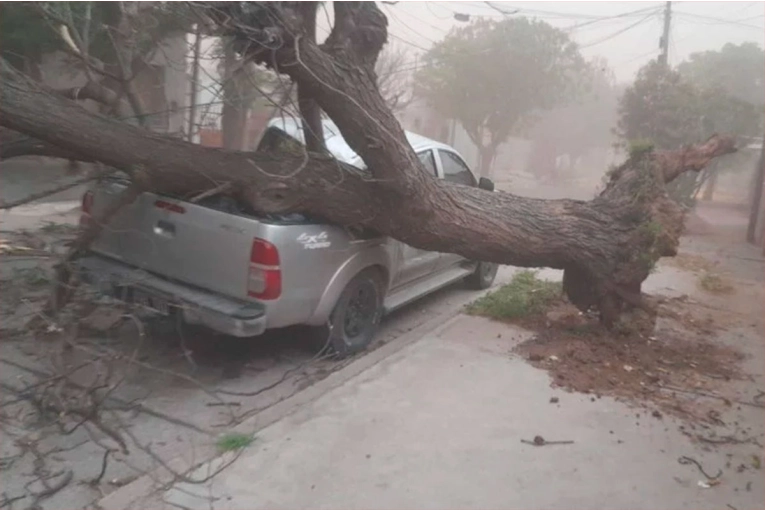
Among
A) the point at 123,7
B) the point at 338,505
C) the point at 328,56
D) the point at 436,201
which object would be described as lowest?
the point at 338,505

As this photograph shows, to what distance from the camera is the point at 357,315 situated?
5941 millimetres

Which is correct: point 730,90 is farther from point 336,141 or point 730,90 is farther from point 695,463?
point 695,463

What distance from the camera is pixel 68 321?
4.59 meters

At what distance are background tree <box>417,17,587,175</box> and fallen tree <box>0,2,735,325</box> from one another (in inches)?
679

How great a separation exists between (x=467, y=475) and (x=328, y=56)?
301 centimetres

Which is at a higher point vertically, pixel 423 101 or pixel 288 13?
pixel 423 101

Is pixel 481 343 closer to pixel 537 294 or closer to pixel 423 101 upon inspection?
pixel 537 294

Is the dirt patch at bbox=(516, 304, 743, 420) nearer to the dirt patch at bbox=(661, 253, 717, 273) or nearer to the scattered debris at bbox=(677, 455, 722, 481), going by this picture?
the scattered debris at bbox=(677, 455, 722, 481)

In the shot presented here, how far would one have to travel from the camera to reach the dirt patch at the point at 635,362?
5.04m

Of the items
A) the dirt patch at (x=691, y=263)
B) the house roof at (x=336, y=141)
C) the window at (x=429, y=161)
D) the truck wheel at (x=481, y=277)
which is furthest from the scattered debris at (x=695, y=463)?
the dirt patch at (x=691, y=263)

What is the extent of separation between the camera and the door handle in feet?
17.0

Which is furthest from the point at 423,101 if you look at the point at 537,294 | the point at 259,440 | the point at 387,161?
the point at 259,440

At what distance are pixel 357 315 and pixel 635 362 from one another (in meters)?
2.33

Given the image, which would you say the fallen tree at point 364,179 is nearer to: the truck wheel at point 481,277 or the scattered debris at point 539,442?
the truck wheel at point 481,277
